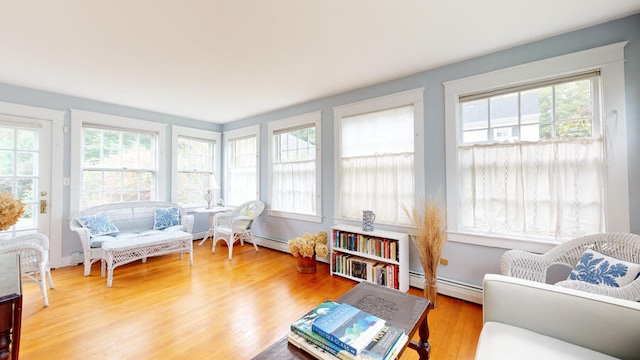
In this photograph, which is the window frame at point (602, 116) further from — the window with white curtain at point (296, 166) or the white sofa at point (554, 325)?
the window with white curtain at point (296, 166)

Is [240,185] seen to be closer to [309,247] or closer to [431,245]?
[309,247]

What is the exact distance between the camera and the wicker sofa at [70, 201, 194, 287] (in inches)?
116

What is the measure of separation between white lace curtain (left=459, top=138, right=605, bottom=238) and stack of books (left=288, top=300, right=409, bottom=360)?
180cm

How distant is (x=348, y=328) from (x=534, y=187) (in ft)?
7.04

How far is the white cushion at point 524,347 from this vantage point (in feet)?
3.61

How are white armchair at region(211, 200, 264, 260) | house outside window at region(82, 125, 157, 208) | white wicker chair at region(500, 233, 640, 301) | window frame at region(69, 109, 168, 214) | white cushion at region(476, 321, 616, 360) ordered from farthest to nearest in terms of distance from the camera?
white armchair at region(211, 200, 264, 260) < house outside window at region(82, 125, 157, 208) < window frame at region(69, 109, 168, 214) < white wicker chair at region(500, 233, 640, 301) < white cushion at region(476, 321, 616, 360)

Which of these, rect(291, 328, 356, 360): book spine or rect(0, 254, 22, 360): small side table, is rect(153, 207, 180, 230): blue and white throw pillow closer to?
rect(0, 254, 22, 360): small side table

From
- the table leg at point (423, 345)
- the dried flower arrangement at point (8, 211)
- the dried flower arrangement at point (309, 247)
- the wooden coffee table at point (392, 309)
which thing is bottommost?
the table leg at point (423, 345)

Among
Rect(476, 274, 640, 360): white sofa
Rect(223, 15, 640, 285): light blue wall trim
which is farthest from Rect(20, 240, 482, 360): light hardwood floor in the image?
Rect(476, 274, 640, 360): white sofa

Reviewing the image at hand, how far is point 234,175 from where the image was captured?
5059 mm

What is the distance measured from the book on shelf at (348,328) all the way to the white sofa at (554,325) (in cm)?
52

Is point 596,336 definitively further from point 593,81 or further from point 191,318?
point 191,318

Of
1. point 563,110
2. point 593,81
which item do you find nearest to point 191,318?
point 563,110

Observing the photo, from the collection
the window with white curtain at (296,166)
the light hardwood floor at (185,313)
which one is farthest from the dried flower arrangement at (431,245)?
the window with white curtain at (296,166)
